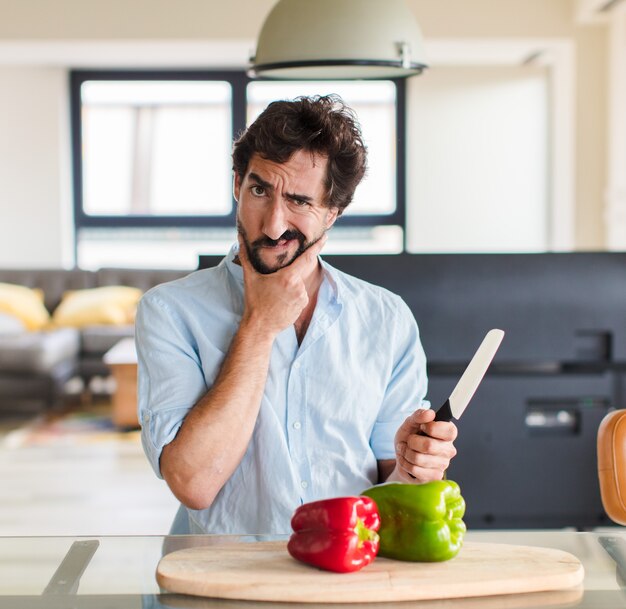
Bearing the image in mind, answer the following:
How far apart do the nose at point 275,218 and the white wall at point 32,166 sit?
23.0 ft

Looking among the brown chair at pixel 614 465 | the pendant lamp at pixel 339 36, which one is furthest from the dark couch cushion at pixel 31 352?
the brown chair at pixel 614 465

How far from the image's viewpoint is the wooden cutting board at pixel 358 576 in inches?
44.7

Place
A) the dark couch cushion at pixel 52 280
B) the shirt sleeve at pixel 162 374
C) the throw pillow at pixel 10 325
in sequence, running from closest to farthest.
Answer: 1. the shirt sleeve at pixel 162 374
2. the throw pillow at pixel 10 325
3. the dark couch cushion at pixel 52 280

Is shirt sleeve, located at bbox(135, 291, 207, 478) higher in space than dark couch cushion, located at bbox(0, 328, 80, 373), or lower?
higher

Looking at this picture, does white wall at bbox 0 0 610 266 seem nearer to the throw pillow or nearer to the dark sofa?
the dark sofa

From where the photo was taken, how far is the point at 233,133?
28.2ft

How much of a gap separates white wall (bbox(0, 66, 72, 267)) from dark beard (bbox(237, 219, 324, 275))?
6.97 metres

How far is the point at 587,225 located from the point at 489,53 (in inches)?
55.1

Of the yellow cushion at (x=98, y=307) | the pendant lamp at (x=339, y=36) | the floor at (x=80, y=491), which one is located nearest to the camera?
the pendant lamp at (x=339, y=36)

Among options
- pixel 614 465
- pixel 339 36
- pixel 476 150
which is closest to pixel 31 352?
pixel 476 150

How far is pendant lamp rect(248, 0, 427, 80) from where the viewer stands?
2.97 m

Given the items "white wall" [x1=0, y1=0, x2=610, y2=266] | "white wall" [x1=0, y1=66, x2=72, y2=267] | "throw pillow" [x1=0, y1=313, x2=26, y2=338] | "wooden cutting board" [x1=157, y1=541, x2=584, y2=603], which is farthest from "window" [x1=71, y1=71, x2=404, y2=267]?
"wooden cutting board" [x1=157, y1=541, x2=584, y2=603]

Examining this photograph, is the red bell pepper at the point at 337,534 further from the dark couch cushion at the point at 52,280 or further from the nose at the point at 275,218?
the dark couch cushion at the point at 52,280

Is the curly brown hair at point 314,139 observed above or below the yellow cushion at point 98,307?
above
